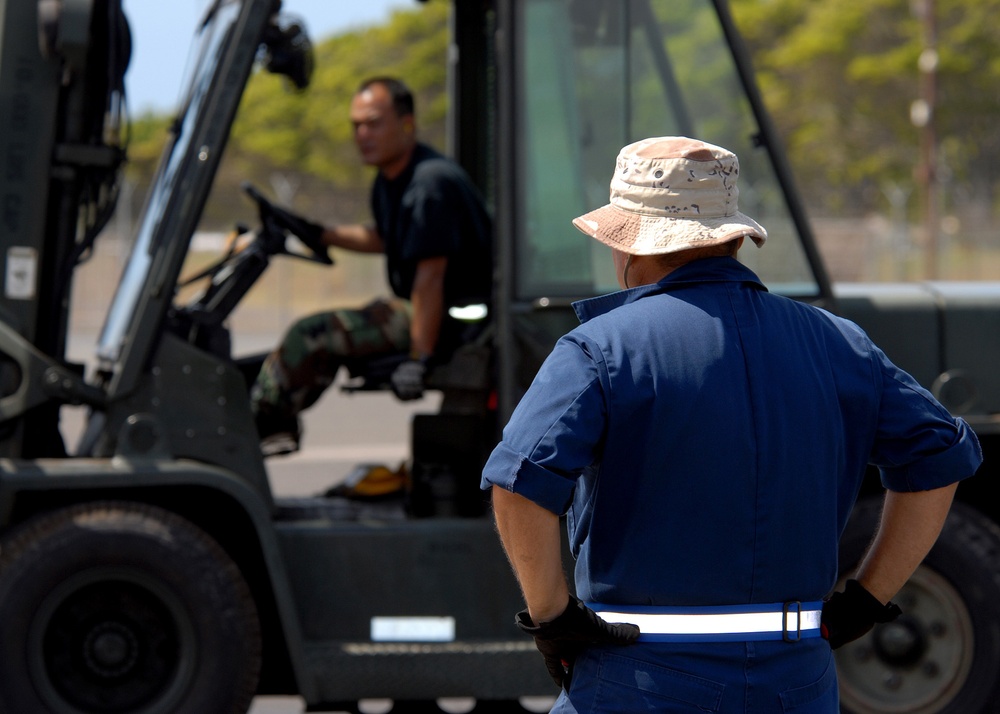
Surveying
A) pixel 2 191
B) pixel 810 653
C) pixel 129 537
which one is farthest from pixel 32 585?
pixel 810 653

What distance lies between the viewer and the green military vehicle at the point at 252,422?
13.2 feet

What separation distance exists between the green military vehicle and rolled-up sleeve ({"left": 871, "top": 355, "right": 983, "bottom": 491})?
1.62 m

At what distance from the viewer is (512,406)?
4.23 metres

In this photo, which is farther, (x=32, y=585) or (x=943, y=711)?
(x=943, y=711)

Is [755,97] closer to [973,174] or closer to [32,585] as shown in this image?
[32,585]

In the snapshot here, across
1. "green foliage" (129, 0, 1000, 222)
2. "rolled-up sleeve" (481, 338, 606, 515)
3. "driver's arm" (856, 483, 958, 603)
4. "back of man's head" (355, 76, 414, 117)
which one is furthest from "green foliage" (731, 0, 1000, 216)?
"rolled-up sleeve" (481, 338, 606, 515)

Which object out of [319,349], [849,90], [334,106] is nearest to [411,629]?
[319,349]

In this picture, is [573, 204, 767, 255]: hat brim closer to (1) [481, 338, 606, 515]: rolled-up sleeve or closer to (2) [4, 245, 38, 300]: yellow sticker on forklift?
(1) [481, 338, 606, 515]: rolled-up sleeve

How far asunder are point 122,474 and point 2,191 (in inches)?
37.9

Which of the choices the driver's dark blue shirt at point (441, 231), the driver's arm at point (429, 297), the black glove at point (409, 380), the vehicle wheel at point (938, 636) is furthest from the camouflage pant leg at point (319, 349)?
the vehicle wheel at point (938, 636)

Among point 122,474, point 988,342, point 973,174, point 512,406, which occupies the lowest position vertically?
point 122,474

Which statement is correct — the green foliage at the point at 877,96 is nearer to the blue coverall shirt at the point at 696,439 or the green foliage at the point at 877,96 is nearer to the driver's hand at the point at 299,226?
the driver's hand at the point at 299,226

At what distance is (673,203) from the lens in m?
2.35

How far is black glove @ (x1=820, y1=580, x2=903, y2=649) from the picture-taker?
8.44ft
